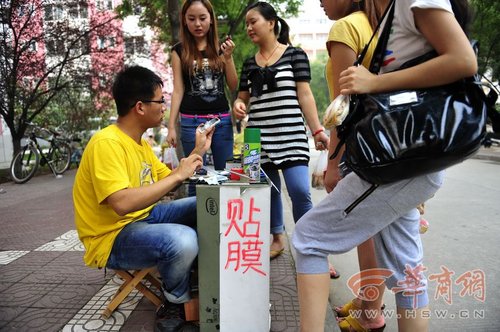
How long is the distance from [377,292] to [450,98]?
112 centimetres

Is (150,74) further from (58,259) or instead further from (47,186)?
(47,186)

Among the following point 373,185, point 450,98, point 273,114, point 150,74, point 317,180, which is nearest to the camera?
point 450,98

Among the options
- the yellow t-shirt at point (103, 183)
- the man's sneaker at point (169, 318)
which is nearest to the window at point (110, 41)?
the yellow t-shirt at point (103, 183)

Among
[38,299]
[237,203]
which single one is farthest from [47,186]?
[237,203]

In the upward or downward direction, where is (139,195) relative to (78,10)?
downward

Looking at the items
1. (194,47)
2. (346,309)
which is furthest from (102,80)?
(346,309)

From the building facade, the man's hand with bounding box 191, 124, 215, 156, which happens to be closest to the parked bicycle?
the building facade

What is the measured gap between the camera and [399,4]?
1297 mm

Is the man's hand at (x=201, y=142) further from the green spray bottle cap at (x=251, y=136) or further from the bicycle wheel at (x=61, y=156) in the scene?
the bicycle wheel at (x=61, y=156)

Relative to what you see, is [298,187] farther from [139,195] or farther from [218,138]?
[139,195]

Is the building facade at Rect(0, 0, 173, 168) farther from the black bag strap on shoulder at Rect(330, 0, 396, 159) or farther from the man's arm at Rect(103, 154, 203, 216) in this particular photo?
the black bag strap on shoulder at Rect(330, 0, 396, 159)

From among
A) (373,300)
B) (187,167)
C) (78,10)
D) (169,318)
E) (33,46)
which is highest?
(78,10)

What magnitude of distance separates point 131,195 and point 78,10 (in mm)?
8504

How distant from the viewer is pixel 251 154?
2047 mm
